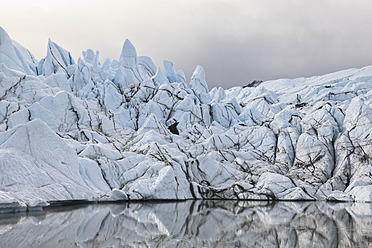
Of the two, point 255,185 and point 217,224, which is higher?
point 217,224

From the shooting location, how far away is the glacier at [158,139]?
16.7 m

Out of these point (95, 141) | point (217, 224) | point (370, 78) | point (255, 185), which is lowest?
point (255, 185)

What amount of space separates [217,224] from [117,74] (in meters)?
31.4

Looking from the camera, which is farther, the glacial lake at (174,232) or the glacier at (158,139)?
the glacier at (158,139)

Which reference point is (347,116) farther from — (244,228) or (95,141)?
(244,228)

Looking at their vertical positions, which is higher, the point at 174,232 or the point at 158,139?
the point at 174,232

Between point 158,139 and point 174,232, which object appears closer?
point 174,232

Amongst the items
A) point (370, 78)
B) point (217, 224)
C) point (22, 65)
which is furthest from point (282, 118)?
point (22, 65)

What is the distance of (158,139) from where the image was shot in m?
28.6

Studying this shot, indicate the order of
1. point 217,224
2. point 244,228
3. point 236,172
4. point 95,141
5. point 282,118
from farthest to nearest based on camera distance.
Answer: point 282,118
point 95,141
point 236,172
point 217,224
point 244,228

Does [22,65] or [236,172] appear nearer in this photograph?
[236,172]

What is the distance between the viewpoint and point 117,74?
1545 inches

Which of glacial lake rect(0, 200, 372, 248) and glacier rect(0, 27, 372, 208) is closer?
glacial lake rect(0, 200, 372, 248)

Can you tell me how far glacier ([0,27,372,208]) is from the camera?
1669cm
